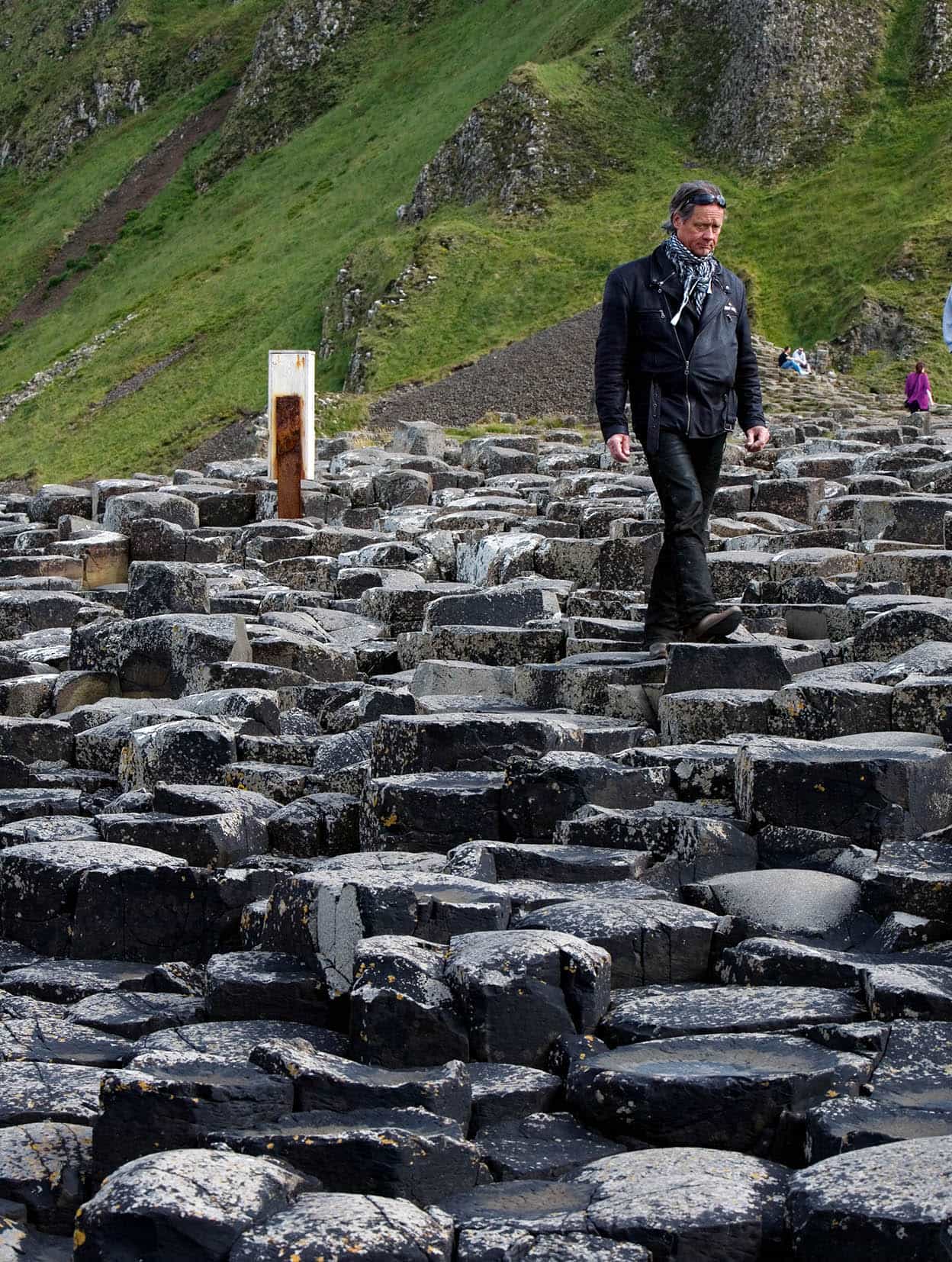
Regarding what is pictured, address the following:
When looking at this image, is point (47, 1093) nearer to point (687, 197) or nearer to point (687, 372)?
point (687, 372)

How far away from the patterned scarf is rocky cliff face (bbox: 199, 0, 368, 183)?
73.2 metres

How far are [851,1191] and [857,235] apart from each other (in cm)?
4916

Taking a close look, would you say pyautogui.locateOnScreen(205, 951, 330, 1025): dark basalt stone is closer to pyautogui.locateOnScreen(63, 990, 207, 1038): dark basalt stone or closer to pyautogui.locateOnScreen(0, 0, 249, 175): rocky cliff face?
pyautogui.locateOnScreen(63, 990, 207, 1038): dark basalt stone

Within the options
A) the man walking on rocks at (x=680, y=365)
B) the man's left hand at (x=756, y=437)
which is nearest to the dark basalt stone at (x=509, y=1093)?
the man walking on rocks at (x=680, y=365)

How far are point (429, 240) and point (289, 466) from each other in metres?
35.5

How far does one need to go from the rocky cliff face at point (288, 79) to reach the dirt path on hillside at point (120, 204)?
4522 millimetres

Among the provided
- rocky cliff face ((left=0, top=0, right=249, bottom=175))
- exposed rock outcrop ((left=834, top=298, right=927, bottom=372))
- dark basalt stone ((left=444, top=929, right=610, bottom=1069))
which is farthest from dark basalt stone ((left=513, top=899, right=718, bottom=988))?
rocky cliff face ((left=0, top=0, right=249, bottom=175))

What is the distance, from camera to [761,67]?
58.7 m

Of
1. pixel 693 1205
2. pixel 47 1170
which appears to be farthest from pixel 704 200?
pixel 47 1170

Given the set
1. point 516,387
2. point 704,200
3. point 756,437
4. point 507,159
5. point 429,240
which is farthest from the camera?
point 507,159

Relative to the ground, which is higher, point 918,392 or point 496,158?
point 496,158

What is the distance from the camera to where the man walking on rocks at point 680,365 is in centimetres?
819

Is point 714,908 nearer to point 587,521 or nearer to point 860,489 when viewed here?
point 587,521

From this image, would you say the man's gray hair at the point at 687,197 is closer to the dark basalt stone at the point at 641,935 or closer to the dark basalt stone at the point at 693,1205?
the dark basalt stone at the point at 641,935
